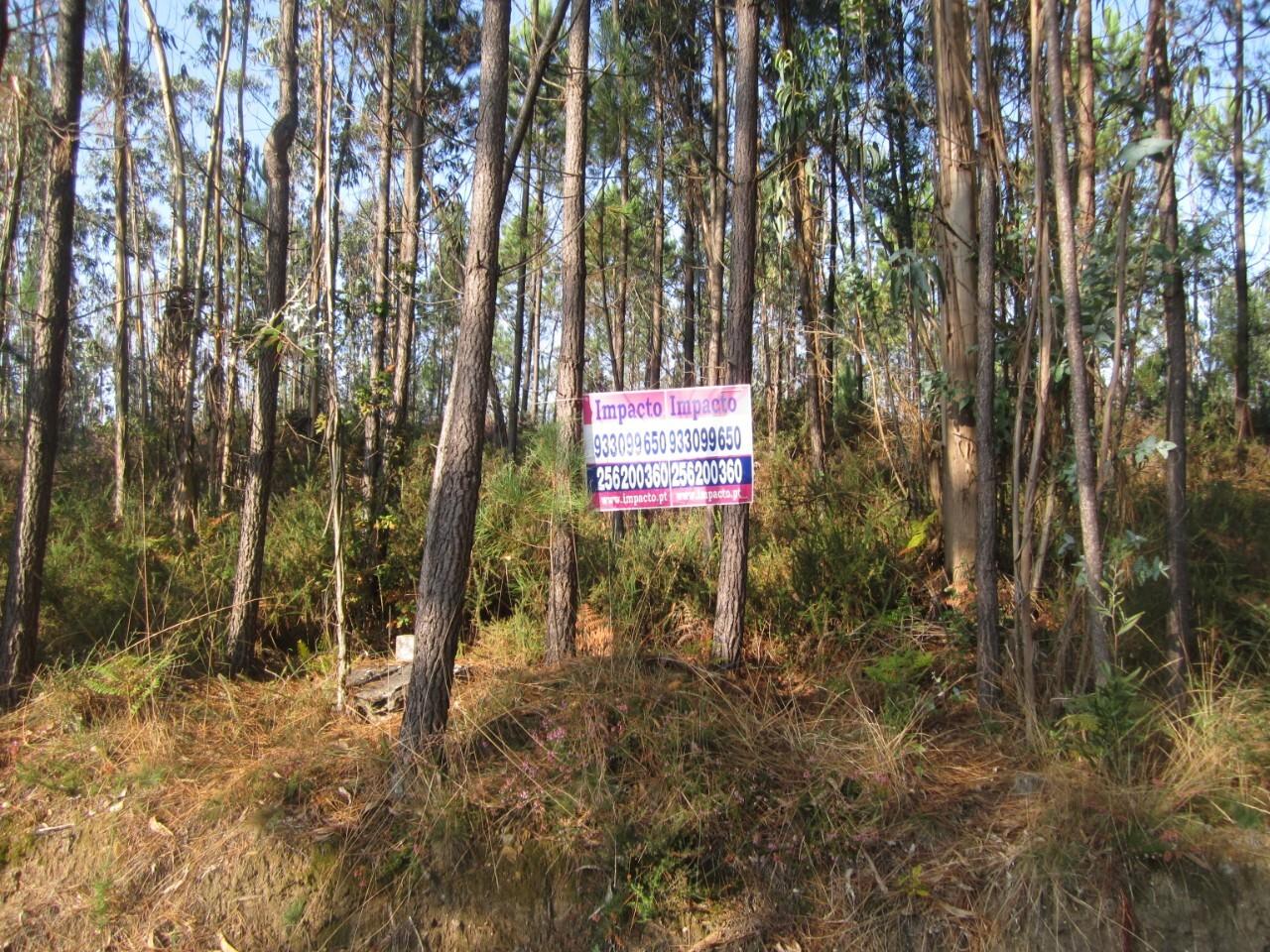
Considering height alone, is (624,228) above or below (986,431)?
above

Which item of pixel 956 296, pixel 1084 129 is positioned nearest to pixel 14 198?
pixel 956 296

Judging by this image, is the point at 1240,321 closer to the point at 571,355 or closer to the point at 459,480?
the point at 571,355

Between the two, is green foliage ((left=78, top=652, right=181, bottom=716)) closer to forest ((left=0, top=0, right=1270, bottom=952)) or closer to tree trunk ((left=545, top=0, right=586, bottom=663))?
forest ((left=0, top=0, right=1270, bottom=952))

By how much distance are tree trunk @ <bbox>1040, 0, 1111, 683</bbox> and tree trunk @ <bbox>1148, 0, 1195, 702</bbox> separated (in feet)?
1.67

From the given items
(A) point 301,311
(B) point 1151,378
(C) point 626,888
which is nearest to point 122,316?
(A) point 301,311

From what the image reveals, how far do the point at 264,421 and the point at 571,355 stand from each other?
2565 millimetres

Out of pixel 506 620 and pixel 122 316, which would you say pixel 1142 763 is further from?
pixel 122 316

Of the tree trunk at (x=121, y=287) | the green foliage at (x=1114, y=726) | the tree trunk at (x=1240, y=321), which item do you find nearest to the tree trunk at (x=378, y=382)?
the tree trunk at (x=121, y=287)

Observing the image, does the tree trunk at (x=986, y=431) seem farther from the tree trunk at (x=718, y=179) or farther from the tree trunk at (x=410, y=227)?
the tree trunk at (x=410, y=227)

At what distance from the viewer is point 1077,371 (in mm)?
4426

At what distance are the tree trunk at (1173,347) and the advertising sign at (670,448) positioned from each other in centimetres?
243

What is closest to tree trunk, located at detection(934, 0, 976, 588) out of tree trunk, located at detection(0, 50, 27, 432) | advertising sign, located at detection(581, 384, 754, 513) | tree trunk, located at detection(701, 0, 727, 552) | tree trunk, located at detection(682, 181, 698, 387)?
advertising sign, located at detection(581, 384, 754, 513)

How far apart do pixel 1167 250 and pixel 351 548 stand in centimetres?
650

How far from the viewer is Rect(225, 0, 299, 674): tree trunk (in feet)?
21.7
